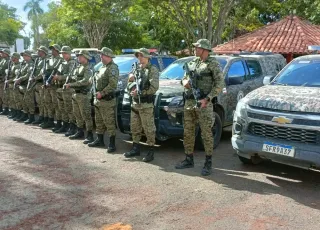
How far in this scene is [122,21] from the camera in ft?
99.1

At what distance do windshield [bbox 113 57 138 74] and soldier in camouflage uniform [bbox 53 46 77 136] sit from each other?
4.04ft

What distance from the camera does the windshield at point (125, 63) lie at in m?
8.98

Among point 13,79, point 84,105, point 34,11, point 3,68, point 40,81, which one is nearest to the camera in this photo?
point 84,105

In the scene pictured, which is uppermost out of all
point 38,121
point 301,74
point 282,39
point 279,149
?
point 282,39

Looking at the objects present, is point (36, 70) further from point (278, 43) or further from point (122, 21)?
point (122, 21)

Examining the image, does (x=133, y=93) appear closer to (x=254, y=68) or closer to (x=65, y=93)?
(x=65, y=93)

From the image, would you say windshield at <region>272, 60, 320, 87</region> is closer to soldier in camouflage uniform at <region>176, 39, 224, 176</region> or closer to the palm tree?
soldier in camouflage uniform at <region>176, 39, 224, 176</region>

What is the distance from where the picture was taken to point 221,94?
23.8 feet

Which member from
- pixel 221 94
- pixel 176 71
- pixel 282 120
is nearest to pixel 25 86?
pixel 176 71

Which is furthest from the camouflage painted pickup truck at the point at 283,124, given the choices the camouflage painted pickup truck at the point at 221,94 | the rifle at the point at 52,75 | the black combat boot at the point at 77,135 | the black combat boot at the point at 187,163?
the rifle at the point at 52,75

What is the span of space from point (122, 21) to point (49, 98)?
73.9 feet

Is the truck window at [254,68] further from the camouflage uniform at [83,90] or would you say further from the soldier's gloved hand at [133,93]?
the camouflage uniform at [83,90]

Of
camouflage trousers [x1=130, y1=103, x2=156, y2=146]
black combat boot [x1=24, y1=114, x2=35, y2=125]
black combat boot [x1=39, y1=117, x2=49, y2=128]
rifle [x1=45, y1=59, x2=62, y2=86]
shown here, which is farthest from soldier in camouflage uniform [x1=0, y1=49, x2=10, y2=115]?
camouflage trousers [x1=130, y1=103, x2=156, y2=146]

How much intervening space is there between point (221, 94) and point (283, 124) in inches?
95.1
